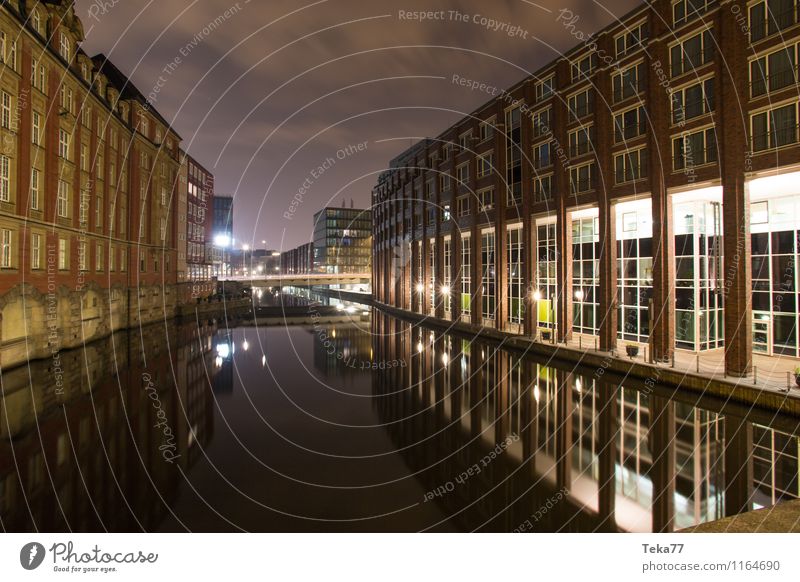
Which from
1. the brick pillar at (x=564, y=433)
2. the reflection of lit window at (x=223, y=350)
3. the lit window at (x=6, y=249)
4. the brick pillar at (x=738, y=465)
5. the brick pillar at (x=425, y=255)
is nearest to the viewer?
the brick pillar at (x=738, y=465)

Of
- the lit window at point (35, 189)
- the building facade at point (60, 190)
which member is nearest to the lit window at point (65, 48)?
the building facade at point (60, 190)

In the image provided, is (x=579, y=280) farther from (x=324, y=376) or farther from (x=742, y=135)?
(x=324, y=376)

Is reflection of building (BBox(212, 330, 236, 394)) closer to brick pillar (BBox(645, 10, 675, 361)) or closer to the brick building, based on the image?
brick pillar (BBox(645, 10, 675, 361))

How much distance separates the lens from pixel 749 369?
18.9 meters

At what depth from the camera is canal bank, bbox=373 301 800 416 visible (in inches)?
633

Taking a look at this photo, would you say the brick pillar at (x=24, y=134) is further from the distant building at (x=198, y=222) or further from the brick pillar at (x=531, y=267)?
the distant building at (x=198, y=222)

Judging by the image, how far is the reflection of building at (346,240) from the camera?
152500mm

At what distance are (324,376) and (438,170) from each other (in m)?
31.5

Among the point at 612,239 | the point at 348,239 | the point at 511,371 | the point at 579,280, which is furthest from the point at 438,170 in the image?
the point at 348,239

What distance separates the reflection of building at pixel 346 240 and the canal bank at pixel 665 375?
398 ft

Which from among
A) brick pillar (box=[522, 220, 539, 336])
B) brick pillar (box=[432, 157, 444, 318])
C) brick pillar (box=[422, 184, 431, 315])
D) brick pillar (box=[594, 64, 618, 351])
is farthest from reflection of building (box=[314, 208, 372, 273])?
brick pillar (box=[594, 64, 618, 351])

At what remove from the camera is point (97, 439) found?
13500mm

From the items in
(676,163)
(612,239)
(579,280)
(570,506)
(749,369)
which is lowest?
(570,506)

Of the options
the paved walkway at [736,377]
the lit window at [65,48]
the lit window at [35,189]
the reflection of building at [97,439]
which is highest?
the lit window at [65,48]
